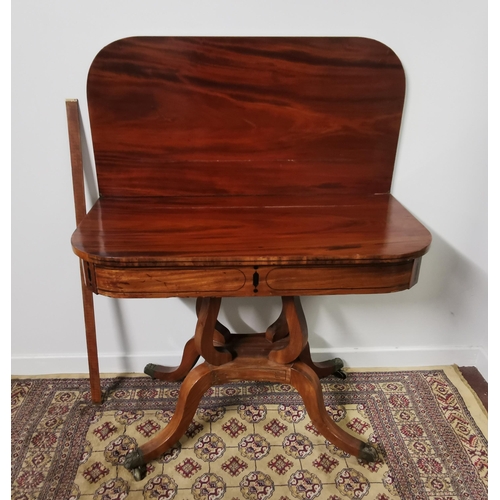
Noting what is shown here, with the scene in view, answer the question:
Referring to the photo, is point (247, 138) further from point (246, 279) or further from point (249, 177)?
point (246, 279)

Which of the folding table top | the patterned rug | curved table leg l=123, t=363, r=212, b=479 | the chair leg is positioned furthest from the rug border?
the folding table top

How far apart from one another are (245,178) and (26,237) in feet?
2.78

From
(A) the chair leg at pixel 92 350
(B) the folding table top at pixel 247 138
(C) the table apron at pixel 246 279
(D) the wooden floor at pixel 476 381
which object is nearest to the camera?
(C) the table apron at pixel 246 279

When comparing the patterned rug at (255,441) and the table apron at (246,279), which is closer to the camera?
the table apron at (246,279)

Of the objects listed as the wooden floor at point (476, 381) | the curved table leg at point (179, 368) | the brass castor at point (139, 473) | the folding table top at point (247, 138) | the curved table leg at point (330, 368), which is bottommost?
the wooden floor at point (476, 381)

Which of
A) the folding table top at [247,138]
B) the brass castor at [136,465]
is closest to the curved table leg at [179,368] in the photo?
→ the brass castor at [136,465]

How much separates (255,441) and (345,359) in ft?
1.82

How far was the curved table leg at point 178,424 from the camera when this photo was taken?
1.48 m

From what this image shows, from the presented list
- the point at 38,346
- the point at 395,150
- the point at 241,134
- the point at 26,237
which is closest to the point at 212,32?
the point at 241,134

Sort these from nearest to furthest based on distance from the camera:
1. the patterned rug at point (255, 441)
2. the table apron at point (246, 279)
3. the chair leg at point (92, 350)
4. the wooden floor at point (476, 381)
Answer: the table apron at point (246, 279)
the patterned rug at point (255, 441)
the chair leg at point (92, 350)
the wooden floor at point (476, 381)

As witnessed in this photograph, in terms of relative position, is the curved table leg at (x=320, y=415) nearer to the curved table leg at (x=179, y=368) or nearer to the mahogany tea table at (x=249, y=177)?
the mahogany tea table at (x=249, y=177)

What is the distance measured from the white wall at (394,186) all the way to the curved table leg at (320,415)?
14.2 inches

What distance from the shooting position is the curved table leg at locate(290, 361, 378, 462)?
150 cm

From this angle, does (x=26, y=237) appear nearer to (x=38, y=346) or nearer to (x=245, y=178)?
(x=38, y=346)
